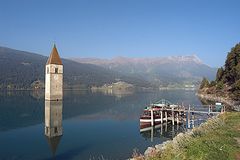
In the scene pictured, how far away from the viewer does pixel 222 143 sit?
45.9ft

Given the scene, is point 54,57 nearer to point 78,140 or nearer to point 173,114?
point 173,114

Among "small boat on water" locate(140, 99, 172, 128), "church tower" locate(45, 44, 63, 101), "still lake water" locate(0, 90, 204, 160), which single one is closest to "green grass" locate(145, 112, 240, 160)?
"still lake water" locate(0, 90, 204, 160)

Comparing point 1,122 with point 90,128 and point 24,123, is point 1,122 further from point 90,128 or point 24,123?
point 90,128

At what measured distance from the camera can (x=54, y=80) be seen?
2825 inches

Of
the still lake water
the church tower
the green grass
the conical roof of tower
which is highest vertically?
the conical roof of tower

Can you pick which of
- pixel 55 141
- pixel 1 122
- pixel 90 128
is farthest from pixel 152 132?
pixel 1 122

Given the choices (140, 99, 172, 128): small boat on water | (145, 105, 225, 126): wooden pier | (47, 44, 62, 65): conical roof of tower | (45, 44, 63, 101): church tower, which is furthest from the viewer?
(47, 44, 62, 65): conical roof of tower

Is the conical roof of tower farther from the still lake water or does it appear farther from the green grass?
the green grass

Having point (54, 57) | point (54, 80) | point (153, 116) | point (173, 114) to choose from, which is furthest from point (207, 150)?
point (54, 57)

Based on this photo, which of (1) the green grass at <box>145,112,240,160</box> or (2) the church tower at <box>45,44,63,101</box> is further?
(2) the church tower at <box>45,44,63,101</box>

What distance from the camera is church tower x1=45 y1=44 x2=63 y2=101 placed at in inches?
2768

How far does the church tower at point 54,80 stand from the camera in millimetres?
70312

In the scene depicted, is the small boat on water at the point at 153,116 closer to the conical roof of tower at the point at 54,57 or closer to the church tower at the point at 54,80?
the church tower at the point at 54,80

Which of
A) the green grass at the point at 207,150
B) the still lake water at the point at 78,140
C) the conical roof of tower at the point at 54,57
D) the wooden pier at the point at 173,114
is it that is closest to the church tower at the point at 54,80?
the conical roof of tower at the point at 54,57
